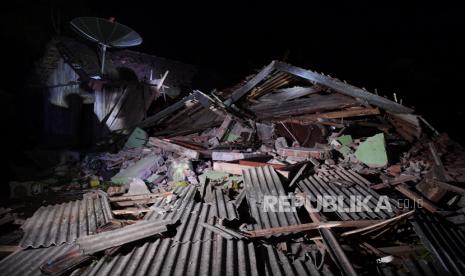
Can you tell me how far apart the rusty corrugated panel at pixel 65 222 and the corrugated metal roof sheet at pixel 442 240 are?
4.86 m

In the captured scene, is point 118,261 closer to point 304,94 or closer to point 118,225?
point 118,225

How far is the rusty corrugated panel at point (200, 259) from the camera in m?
2.92

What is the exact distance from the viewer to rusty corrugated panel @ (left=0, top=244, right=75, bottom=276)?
10.7 ft

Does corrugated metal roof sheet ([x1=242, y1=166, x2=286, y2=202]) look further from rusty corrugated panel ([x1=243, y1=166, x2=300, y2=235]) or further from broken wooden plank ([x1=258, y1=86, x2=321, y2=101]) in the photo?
broken wooden plank ([x1=258, y1=86, x2=321, y2=101])

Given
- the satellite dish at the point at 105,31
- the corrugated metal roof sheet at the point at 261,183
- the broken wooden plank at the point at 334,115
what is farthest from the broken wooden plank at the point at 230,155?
the satellite dish at the point at 105,31

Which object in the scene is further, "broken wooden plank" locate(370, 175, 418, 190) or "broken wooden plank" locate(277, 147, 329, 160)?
"broken wooden plank" locate(277, 147, 329, 160)

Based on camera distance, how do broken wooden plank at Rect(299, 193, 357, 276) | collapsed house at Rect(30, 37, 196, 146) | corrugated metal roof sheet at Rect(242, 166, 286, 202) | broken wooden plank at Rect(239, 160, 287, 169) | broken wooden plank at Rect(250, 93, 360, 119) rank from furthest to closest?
1. collapsed house at Rect(30, 37, 196, 146)
2. broken wooden plank at Rect(250, 93, 360, 119)
3. broken wooden plank at Rect(239, 160, 287, 169)
4. corrugated metal roof sheet at Rect(242, 166, 286, 202)
5. broken wooden plank at Rect(299, 193, 357, 276)

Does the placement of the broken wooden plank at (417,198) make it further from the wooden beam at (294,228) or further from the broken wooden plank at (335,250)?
the broken wooden plank at (335,250)

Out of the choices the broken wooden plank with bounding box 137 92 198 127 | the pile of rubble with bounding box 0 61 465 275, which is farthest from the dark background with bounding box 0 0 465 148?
the broken wooden plank with bounding box 137 92 198 127

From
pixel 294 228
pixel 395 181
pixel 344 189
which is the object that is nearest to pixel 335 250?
pixel 294 228

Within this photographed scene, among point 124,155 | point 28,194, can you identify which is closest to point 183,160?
point 124,155

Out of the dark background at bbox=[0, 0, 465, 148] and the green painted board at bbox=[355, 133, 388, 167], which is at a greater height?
the dark background at bbox=[0, 0, 465, 148]

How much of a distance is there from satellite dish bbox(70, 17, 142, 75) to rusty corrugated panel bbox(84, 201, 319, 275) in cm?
846

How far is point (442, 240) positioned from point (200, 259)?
3.50 meters
